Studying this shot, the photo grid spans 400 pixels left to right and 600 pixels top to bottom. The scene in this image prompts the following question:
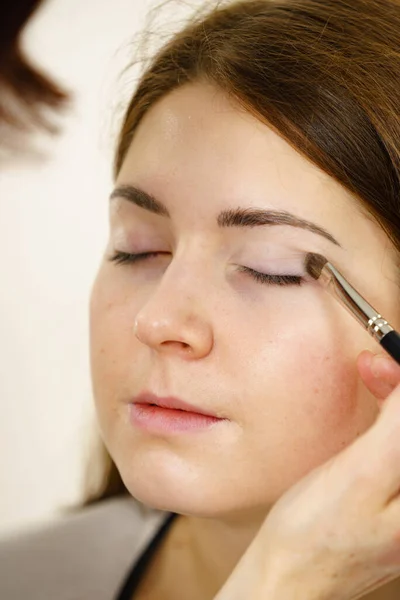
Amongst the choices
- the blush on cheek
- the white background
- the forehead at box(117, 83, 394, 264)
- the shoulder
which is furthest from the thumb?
the white background

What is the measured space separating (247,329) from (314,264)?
3.9 inches

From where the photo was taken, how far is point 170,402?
0.94 m

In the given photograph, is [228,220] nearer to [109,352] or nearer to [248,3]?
[109,352]

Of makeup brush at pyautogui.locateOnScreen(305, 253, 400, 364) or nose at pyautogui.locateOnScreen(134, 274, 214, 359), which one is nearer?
makeup brush at pyautogui.locateOnScreen(305, 253, 400, 364)

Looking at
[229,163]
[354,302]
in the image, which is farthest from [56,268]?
[354,302]

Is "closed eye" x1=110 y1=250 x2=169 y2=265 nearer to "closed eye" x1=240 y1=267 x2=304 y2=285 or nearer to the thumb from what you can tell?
"closed eye" x1=240 y1=267 x2=304 y2=285

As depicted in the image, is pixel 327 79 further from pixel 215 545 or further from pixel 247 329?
pixel 215 545

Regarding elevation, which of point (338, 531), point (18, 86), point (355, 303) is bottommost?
point (338, 531)

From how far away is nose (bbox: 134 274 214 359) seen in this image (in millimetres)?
917

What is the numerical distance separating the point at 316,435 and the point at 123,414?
0.74ft

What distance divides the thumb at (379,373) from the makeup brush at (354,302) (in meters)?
0.04

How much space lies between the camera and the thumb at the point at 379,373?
854 millimetres

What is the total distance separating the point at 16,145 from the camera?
0.78m

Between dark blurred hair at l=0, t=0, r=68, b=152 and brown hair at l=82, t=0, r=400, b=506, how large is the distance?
0.84 ft
